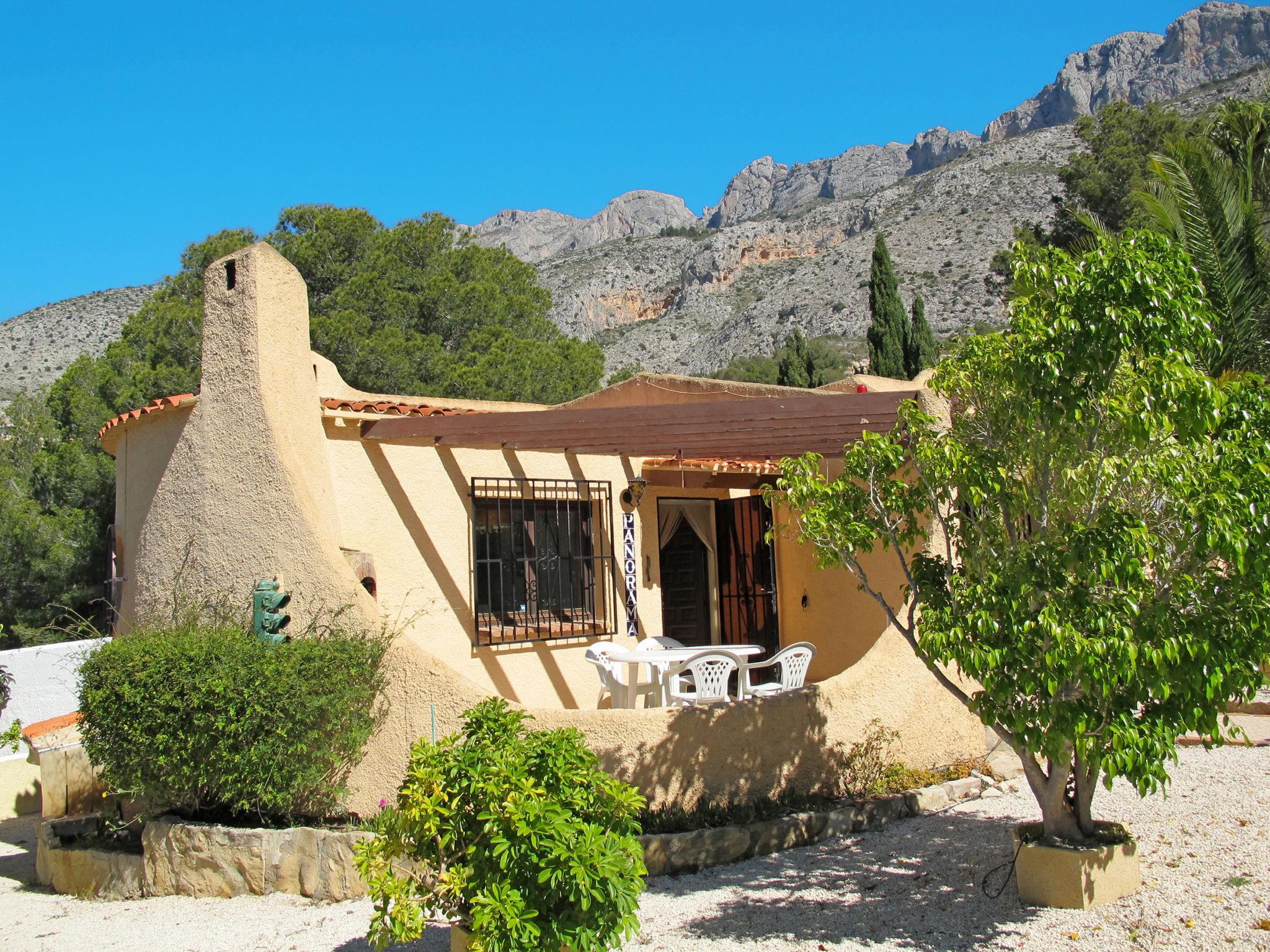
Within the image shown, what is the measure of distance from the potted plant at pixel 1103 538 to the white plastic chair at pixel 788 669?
11.2 feet

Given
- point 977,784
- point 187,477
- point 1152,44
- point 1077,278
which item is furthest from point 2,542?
point 1152,44

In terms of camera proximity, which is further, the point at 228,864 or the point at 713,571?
the point at 713,571

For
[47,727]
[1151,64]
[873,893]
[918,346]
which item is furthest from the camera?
[1151,64]

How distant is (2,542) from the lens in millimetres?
19000

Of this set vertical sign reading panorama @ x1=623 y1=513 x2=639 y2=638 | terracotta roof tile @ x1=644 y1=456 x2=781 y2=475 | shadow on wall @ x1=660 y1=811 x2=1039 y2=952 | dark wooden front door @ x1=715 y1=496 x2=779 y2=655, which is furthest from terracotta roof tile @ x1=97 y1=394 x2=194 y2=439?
dark wooden front door @ x1=715 y1=496 x2=779 y2=655

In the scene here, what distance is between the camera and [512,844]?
3.94 m

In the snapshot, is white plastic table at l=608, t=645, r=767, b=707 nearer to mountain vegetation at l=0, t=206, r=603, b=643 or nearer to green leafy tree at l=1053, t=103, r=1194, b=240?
mountain vegetation at l=0, t=206, r=603, b=643

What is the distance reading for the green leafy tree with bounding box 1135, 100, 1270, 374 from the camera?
9.23 m

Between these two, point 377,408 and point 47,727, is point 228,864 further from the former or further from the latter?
point 47,727

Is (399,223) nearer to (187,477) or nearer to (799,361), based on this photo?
(799,361)

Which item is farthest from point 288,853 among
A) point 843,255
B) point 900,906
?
point 843,255

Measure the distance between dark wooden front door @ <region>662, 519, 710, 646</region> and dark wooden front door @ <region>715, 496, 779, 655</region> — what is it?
21cm

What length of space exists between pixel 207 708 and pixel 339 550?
4.76ft

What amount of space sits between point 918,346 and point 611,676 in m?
22.8
